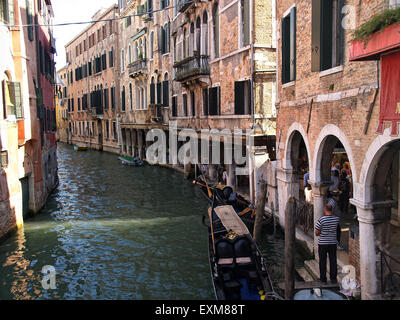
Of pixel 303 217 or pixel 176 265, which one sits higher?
pixel 303 217

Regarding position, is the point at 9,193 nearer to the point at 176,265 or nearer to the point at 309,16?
the point at 176,265

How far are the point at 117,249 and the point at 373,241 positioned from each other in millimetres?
6218

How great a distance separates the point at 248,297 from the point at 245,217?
15.3 feet

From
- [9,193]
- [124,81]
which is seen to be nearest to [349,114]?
[9,193]

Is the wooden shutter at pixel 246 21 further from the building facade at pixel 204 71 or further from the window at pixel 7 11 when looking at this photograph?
the window at pixel 7 11

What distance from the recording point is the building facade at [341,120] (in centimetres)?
577

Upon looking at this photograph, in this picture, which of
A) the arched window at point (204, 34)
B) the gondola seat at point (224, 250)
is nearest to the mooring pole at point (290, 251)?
the gondola seat at point (224, 250)

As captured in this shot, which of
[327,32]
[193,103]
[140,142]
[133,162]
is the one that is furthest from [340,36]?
[140,142]

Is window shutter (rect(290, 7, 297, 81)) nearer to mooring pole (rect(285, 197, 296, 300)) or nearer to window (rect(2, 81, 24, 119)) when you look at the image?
mooring pole (rect(285, 197, 296, 300))

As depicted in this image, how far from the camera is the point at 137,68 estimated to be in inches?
1063

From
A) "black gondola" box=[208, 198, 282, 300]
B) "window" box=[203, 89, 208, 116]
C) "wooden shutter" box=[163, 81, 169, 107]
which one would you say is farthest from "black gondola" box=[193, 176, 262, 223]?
"wooden shutter" box=[163, 81, 169, 107]

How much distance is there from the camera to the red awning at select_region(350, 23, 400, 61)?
447 centimetres

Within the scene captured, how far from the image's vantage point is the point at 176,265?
29.4ft

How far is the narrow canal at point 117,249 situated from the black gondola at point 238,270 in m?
0.75
